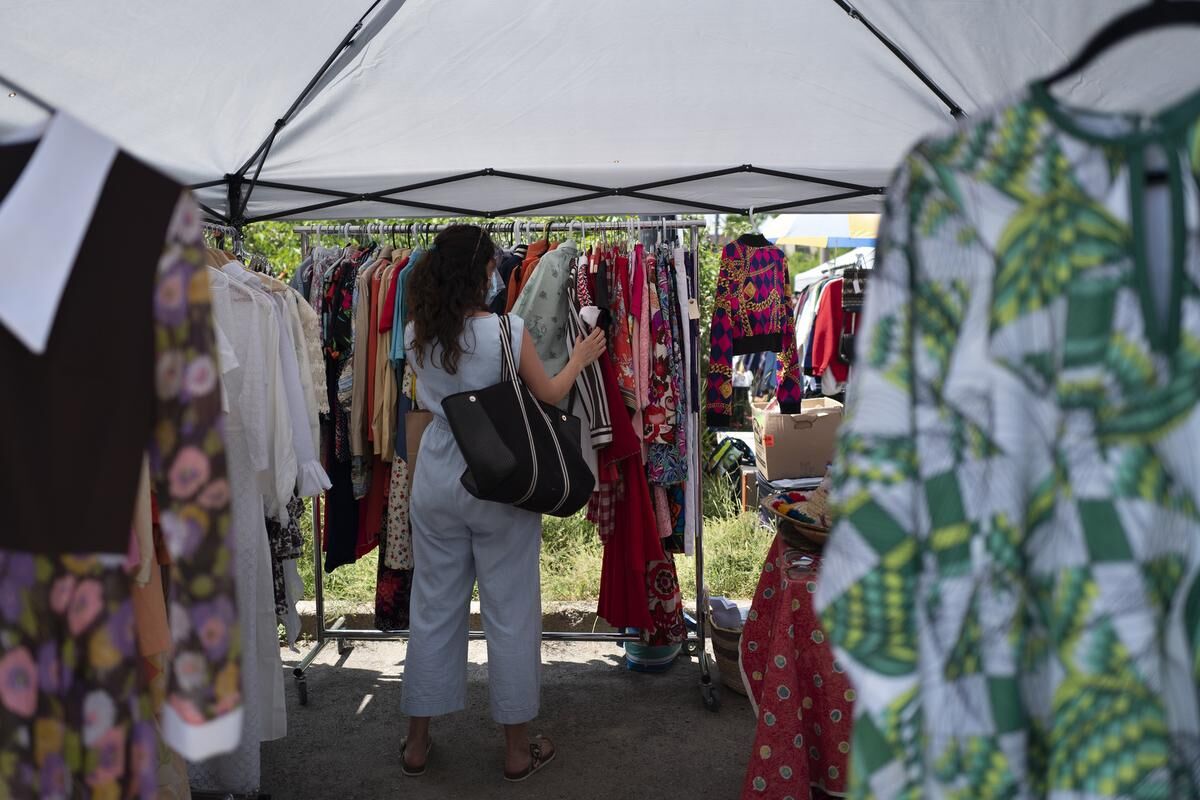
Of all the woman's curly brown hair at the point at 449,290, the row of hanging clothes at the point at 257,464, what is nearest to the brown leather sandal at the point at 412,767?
the row of hanging clothes at the point at 257,464

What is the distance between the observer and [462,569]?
348 cm

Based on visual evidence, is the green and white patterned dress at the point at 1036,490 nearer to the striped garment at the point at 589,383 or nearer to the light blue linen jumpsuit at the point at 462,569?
the light blue linen jumpsuit at the point at 462,569

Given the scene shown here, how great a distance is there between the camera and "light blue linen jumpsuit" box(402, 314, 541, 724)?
10.7ft

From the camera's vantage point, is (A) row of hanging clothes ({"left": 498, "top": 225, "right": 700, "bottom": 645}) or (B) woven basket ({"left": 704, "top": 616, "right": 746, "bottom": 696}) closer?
(A) row of hanging clothes ({"left": 498, "top": 225, "right": 700, "bottom": 645})

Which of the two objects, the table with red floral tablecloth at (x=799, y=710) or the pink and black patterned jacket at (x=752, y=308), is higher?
the pink and black patterned jacket at (x=752, y=308)

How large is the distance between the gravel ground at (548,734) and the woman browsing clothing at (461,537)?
0.45 feet

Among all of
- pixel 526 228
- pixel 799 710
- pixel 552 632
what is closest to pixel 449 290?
pixel 526 228

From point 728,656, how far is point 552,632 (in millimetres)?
1177

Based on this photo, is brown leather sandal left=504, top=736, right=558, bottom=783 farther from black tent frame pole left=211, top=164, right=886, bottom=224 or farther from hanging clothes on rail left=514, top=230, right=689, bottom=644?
black tent frame pole left=211, top=164, right=886, bottom=224

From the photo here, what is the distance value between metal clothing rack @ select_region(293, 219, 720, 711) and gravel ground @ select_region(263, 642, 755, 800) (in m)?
0.10

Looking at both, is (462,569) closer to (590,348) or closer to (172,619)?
(590,348)

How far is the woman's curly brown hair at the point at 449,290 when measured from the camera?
10.4ft

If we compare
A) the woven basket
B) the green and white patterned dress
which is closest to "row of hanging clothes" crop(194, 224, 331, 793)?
the woven basket

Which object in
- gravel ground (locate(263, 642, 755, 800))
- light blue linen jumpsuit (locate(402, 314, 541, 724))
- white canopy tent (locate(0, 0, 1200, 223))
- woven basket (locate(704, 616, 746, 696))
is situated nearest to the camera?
white canopy tent (locate(0, 0, 1200, 223))
